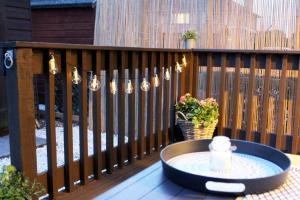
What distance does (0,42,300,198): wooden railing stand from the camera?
5.43 ft

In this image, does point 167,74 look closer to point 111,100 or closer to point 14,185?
point 111,100

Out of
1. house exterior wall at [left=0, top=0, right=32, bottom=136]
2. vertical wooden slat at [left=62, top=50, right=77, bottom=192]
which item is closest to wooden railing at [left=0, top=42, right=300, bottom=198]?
vertical wooden slat at [left=62, top=50, right=77, bottom=192]

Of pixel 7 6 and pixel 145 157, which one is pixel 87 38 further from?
pixel 145 157

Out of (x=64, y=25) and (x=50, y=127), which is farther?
(x=64, y=25)

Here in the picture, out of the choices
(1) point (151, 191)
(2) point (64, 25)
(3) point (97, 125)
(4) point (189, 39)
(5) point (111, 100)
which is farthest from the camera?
(2) point (64, 25)

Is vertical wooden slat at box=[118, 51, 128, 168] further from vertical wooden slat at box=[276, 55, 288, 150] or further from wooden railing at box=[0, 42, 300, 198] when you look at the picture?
vertical wooden slat at box=[276, 55, 288, 150]

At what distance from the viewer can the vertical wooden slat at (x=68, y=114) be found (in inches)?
75.5

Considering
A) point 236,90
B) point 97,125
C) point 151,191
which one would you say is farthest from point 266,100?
point 151,191

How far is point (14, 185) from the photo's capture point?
1.58m

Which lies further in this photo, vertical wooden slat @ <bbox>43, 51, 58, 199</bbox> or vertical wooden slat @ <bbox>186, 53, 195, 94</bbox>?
vertical wooden slat @ <bbox>186, 53, 195, 94</bbox>

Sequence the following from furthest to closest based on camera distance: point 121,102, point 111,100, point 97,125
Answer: point 121,102
point 111,100
point 97,125

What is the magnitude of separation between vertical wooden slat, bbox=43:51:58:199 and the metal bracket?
0.20m

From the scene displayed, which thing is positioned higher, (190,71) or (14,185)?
(190,71)

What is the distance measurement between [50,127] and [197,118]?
156 centimetres
